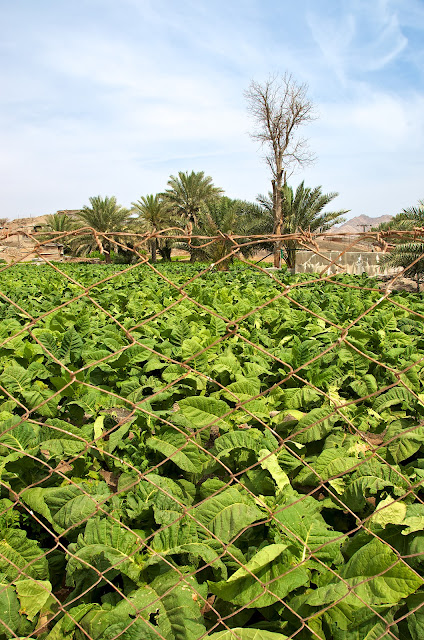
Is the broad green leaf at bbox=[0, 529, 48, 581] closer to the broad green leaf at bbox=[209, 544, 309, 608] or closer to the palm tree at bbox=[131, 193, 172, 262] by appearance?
the broad green leaf at bbox=[209, 544, 309, 608]

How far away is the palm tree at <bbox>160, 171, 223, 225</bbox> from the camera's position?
111 feet

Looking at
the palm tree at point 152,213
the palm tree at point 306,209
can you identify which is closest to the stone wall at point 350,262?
the palm tree at point 306,209

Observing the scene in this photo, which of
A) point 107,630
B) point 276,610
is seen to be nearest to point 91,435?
point 107,630

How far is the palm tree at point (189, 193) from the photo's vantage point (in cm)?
3381

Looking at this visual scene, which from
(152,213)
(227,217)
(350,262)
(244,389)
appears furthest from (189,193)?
(244,389)

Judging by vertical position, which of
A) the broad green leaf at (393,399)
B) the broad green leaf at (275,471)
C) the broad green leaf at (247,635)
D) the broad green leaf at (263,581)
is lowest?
the broad green leaf at (247,635)

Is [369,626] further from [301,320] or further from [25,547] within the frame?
[301,320]

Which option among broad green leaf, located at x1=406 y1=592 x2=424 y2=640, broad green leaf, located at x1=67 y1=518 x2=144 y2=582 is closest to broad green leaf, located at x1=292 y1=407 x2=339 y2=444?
broad green leaf, located at x1=406 y1=592 x2=424 y2=640

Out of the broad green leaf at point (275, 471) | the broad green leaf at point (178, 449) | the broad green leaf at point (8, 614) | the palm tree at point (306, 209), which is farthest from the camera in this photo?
the palm tree at point (306, 209)

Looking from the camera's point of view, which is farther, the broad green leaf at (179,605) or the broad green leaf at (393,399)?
the broad green leaf at (393,399)

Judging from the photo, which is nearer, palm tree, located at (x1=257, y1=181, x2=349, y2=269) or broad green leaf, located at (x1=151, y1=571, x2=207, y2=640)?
broad green leaf, located at (x1=151, y1=571, x2=207, y2=640)

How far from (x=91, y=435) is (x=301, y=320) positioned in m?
2.50

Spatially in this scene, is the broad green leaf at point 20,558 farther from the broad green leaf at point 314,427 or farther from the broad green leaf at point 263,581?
the broad green leaf at point 314,427

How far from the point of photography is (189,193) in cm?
3422
